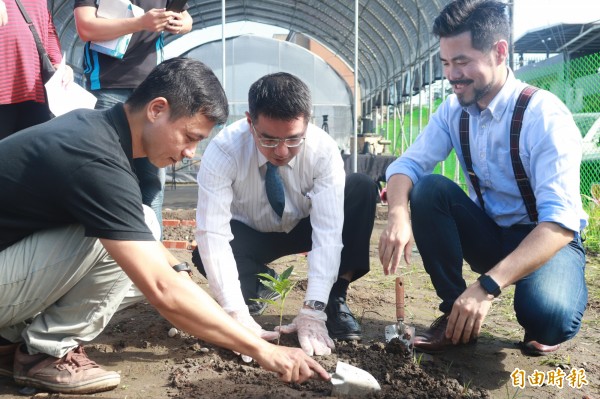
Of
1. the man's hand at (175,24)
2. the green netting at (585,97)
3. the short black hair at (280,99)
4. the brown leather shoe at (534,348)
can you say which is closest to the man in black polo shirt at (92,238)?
the short black hair at (280,99)

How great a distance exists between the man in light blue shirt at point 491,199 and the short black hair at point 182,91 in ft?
3.49

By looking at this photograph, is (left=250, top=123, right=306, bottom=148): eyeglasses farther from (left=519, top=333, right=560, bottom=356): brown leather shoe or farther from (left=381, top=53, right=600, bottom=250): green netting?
(left=381, top=53, right=600, bottom=250): green netting

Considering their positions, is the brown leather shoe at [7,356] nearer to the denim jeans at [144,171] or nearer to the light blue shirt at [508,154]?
the denim jeans at [144,171]

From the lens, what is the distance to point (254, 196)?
3354 mm

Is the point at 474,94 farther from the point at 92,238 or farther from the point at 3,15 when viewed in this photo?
the point at 3,15

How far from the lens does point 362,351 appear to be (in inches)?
117

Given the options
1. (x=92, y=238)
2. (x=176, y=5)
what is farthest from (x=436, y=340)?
(x=176, y=5)

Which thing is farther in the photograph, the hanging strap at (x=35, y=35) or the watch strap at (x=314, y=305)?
the hanging strap at (x=35, y=35)

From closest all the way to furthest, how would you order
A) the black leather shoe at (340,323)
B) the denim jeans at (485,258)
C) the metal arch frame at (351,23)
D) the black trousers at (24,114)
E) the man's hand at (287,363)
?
1. the man's hand at (287,363)
2. the denim jeans at (485,258)
3. the black leather shoe at (340,323)
4. the black trousers at (24,114)
5. the metal arch frame at (351,23)

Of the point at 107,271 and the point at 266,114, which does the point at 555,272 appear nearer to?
the point at 266,114

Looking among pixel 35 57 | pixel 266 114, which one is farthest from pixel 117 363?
pixel 35 57

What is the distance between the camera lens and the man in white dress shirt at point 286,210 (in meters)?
2.94

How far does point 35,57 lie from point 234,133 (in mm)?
1197

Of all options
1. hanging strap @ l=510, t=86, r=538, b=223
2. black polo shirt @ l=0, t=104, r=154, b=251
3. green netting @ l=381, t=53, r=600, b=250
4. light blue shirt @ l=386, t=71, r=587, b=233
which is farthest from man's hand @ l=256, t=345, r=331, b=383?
green netting @ l=381, t=53, r=600, b=250
